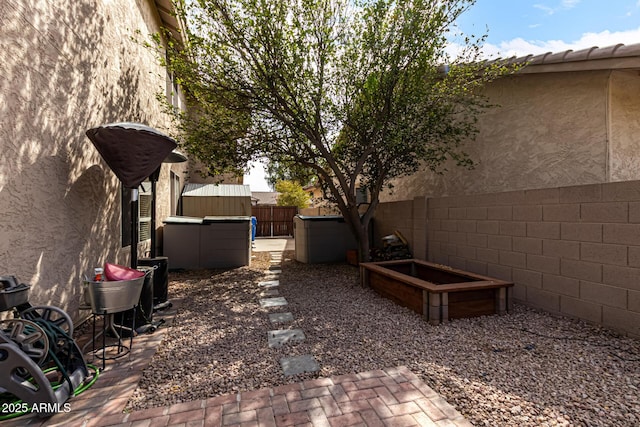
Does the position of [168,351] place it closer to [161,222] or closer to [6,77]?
[6,77]

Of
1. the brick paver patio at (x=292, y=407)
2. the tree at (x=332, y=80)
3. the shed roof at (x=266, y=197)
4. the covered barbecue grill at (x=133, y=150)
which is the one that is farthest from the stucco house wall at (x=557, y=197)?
the shed roof at (x=266, y=197)

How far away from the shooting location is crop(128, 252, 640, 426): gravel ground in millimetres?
2102

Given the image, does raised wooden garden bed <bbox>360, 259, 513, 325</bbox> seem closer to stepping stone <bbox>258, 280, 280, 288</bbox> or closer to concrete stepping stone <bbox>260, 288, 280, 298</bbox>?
concrete stepping stone <bbox>260, 288, 280, 298</bbox>

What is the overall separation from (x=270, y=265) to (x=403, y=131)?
188 inches

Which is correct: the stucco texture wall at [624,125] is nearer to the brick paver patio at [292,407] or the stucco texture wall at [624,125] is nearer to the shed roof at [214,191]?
the brick paver patio at [292,407]

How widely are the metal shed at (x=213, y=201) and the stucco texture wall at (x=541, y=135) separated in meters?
6.93

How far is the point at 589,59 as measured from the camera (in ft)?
14.2

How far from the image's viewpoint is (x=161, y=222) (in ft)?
23.1

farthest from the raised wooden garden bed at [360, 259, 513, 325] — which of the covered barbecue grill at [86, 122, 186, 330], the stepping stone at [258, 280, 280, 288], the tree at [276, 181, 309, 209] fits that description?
the tree at [276, 181, 309, 209]

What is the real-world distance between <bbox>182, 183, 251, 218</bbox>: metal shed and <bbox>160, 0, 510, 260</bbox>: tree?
3.66 metres

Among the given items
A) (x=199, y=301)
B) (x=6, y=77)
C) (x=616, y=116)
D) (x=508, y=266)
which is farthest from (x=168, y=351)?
(x=616, y=116)

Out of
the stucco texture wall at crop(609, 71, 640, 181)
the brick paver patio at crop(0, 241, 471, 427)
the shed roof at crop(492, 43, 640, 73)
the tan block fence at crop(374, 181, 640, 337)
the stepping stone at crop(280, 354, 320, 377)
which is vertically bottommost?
the stepping stone at crop(280, 354, 320, 377)

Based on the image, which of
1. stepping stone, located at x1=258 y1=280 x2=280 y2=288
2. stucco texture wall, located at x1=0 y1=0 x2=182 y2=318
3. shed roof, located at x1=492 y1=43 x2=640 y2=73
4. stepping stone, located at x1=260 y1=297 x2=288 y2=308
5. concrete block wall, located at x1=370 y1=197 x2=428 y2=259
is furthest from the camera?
concrete block wall, located at x1=370 y1=197 x2=428 y2=259

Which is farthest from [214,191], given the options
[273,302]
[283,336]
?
[283,336]
